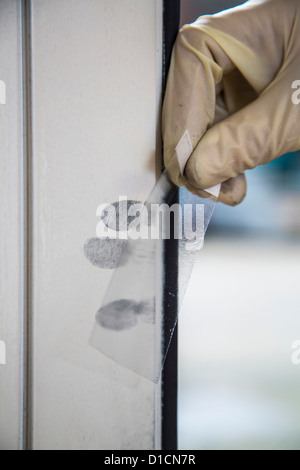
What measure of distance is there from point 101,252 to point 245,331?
31 centimetres

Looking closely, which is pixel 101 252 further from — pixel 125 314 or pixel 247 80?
pixel 247 80

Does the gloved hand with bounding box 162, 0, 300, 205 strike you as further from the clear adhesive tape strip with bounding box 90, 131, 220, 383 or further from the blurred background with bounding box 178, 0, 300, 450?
the blurred background with bounding box 178, 0, 300, 450

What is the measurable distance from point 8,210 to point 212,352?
0.43 metres

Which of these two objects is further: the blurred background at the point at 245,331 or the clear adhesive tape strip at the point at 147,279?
the blurred background at the point at 245,331

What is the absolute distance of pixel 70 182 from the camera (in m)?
0.46

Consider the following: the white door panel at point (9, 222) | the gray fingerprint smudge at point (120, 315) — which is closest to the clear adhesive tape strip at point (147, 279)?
the gray fingerprint smudge at point (120, 315)

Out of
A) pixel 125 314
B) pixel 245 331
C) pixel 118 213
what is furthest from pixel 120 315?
pixel 245 331

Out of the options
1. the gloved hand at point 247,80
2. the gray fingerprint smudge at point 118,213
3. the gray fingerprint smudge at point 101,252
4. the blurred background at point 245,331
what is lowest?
the blurred background at point 245,331

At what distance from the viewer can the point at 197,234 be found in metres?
0.44

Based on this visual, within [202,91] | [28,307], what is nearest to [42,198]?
[28,307]

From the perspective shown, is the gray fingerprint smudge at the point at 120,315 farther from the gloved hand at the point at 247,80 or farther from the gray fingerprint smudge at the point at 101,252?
the gloved hand at the point at 247,80

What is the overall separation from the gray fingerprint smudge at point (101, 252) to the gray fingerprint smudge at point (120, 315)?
0.19ft

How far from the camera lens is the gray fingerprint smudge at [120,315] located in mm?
420

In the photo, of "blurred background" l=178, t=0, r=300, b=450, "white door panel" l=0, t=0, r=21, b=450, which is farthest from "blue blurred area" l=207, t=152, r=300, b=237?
"white door panel" l=0, t=0, r=21, b=450
